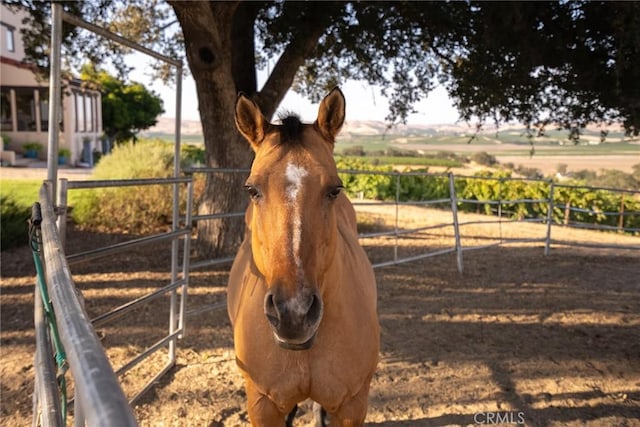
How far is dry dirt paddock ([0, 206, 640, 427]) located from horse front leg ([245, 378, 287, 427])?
100cm

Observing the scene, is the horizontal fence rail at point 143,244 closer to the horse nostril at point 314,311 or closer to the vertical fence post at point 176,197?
the vertical fence post at point 176,197

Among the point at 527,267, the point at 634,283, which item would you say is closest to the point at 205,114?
the point at 527,267

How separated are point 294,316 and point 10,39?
111 feet

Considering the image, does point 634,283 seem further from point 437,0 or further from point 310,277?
point 310,277

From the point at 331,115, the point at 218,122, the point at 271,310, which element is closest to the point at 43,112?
the point at 218,122

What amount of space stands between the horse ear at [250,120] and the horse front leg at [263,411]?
4.06 feet

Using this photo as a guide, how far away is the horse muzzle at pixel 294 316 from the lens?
1507 mm

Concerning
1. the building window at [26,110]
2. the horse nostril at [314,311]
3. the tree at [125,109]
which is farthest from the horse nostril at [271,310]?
the tree at [125,109]

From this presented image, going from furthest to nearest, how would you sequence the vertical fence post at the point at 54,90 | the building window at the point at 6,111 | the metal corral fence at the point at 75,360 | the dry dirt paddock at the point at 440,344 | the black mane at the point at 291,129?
the building window at the point at 6,111, the dry dirt paddock at the point at 440,344, the vertical fence post at the point at 54,90, the black mane at the point at 291,129, the metal corral fence at the point at 75,360

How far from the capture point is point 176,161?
149 inches

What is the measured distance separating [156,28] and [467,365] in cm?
792

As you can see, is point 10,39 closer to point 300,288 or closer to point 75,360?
point 300,288

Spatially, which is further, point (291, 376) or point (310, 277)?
point (291, 376)

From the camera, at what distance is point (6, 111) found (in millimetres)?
22750
